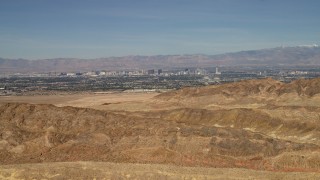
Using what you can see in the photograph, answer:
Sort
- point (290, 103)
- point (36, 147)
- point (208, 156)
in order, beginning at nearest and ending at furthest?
point (208, 156) < point (36, 147) < point (290, 103)

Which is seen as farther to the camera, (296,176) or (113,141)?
(113,141)

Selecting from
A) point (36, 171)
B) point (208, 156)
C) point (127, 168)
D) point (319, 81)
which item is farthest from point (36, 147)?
point (319, 81)

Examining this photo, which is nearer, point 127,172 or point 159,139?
point 127,172

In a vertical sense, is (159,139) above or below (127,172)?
above

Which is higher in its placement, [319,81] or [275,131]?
[319,81]

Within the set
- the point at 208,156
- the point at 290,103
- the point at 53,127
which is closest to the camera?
the point at 208,156

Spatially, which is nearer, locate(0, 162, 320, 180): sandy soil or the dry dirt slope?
locate(0, 162, 320, 180): sandy soil

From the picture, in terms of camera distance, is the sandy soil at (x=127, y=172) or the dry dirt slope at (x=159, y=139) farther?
the dry dirt slope at (x=159, y=139)

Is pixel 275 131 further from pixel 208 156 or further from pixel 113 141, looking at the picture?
pixel 113 141
